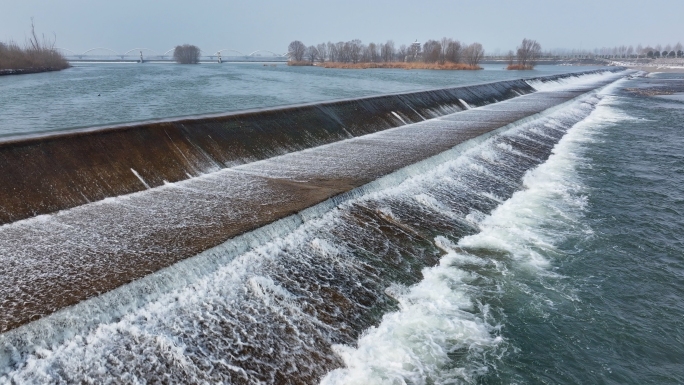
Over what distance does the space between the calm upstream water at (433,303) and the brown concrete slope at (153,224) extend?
→ 1.89 feet

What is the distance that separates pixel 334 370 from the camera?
16.5 feet

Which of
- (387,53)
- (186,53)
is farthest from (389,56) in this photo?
(186,53)

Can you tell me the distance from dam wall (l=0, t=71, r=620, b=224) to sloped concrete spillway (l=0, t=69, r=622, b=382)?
3 cm

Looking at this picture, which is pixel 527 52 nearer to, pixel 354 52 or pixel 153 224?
pixel 354 52

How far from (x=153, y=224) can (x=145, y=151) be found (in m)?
3.41

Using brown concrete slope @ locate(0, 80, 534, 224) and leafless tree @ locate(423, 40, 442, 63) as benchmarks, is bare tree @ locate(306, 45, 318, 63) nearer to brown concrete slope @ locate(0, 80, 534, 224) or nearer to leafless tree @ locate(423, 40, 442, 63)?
leafless tree @ locate(423, 40, 442, 63)

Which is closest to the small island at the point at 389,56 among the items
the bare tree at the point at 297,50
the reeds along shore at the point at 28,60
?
the bare tree at the point at 297,50

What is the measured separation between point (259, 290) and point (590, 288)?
5316 millimetres

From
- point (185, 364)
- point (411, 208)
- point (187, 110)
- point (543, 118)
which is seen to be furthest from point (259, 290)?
point (543, 118)

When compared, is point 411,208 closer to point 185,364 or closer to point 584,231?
point 584,231

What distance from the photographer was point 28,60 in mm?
50719

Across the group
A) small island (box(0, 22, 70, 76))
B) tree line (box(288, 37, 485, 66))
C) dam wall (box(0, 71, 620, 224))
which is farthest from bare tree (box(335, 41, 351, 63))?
dam wall (box(0, 71, 620, 224))

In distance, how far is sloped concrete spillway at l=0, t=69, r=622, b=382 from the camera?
16.3 ft

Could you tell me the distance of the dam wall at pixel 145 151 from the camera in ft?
26.2
